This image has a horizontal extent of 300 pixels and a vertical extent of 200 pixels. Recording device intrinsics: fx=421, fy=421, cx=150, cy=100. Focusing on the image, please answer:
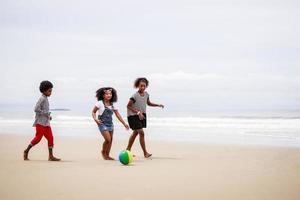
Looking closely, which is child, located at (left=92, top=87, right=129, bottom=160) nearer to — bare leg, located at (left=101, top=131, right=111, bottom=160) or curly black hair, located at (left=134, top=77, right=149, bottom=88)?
bare leg, located at (left=101, top=131, right=111, bottom=160)

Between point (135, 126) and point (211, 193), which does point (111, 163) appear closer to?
point (135, 126)

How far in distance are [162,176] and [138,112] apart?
9.69 ft

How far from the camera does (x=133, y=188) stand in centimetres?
545

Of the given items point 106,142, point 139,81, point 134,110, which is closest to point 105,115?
point 106,142

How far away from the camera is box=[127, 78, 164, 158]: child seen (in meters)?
9.22

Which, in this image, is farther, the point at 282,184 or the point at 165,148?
the point at 165,148

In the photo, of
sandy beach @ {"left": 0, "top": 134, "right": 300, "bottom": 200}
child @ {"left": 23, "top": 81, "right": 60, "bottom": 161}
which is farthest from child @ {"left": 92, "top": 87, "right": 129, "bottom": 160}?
child @ {"left": 23, "top": 81, "right": 60, "bottom": 161}

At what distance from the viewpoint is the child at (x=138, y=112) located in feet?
30.2

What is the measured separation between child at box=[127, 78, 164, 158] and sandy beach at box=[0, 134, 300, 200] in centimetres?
64

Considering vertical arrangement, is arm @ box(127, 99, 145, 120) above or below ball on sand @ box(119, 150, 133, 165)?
above

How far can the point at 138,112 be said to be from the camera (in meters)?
9.17

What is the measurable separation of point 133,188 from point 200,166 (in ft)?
7.67

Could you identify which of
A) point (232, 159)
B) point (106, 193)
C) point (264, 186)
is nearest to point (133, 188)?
point (106, 193)

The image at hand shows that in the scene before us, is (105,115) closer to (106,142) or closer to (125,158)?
(106,142)
